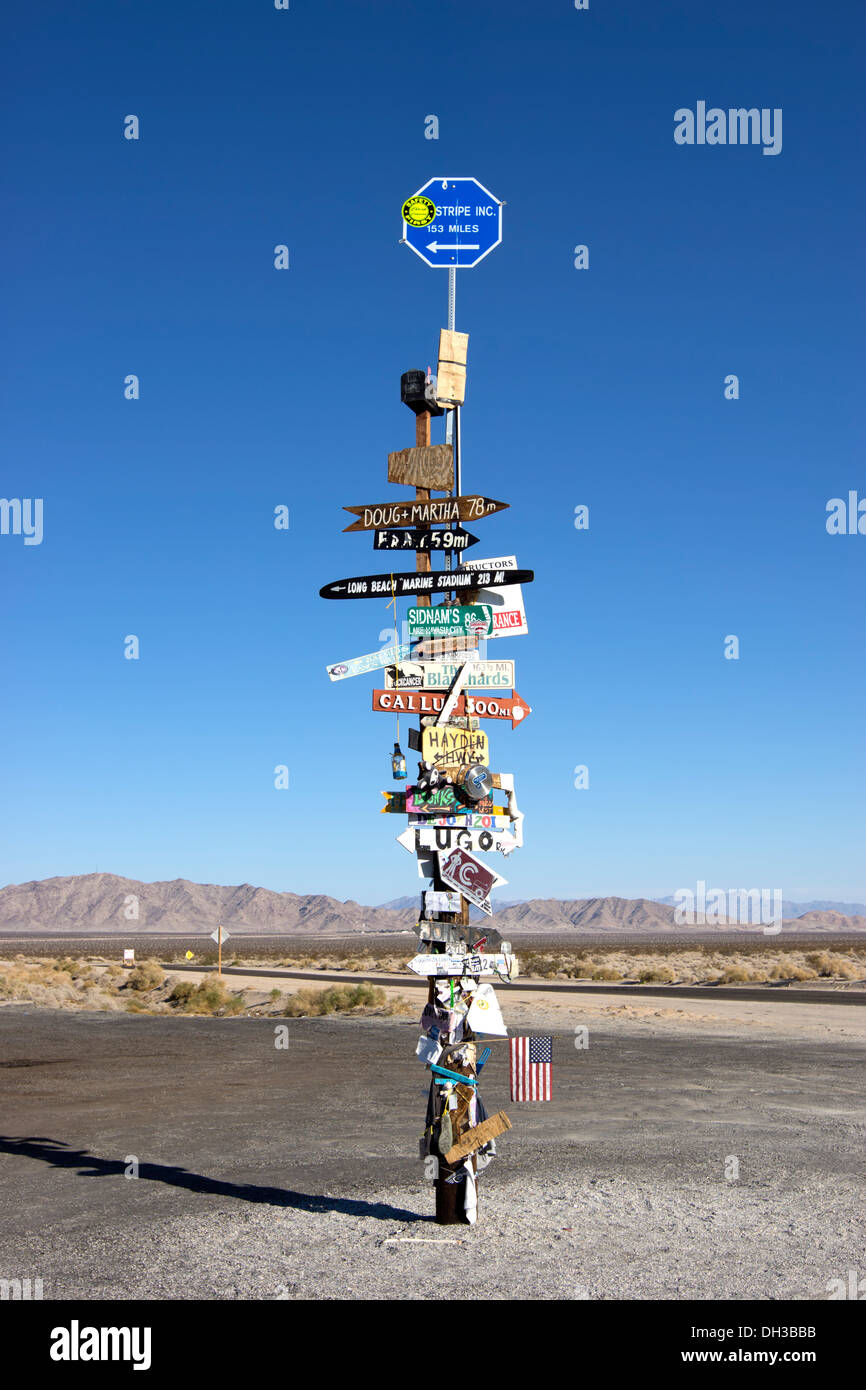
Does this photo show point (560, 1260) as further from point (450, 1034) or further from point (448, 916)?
point (448, 916)

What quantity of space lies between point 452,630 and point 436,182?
3.86 m

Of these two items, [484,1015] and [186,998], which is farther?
[186,998]

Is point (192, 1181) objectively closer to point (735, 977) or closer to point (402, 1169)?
point (402, 1169)

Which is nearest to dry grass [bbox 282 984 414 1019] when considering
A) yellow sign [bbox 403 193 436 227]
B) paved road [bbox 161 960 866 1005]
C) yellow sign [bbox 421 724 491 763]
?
paved road [bbox 161 960 866 1005]

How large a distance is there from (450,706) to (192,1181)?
243 inches

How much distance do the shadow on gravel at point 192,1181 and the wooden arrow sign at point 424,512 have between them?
5955mm

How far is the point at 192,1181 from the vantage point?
1170cm

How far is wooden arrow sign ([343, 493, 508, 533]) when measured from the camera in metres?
9.88

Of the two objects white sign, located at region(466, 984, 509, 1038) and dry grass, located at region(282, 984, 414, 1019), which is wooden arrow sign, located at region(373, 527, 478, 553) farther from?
dry grass, located at region(282, 984, 414, 1019)

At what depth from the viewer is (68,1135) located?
14.7 m

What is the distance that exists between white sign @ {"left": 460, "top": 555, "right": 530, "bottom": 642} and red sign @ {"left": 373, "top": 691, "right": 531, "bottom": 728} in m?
0.59

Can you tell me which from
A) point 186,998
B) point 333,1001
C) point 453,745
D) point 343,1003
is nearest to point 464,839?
point 453,745
